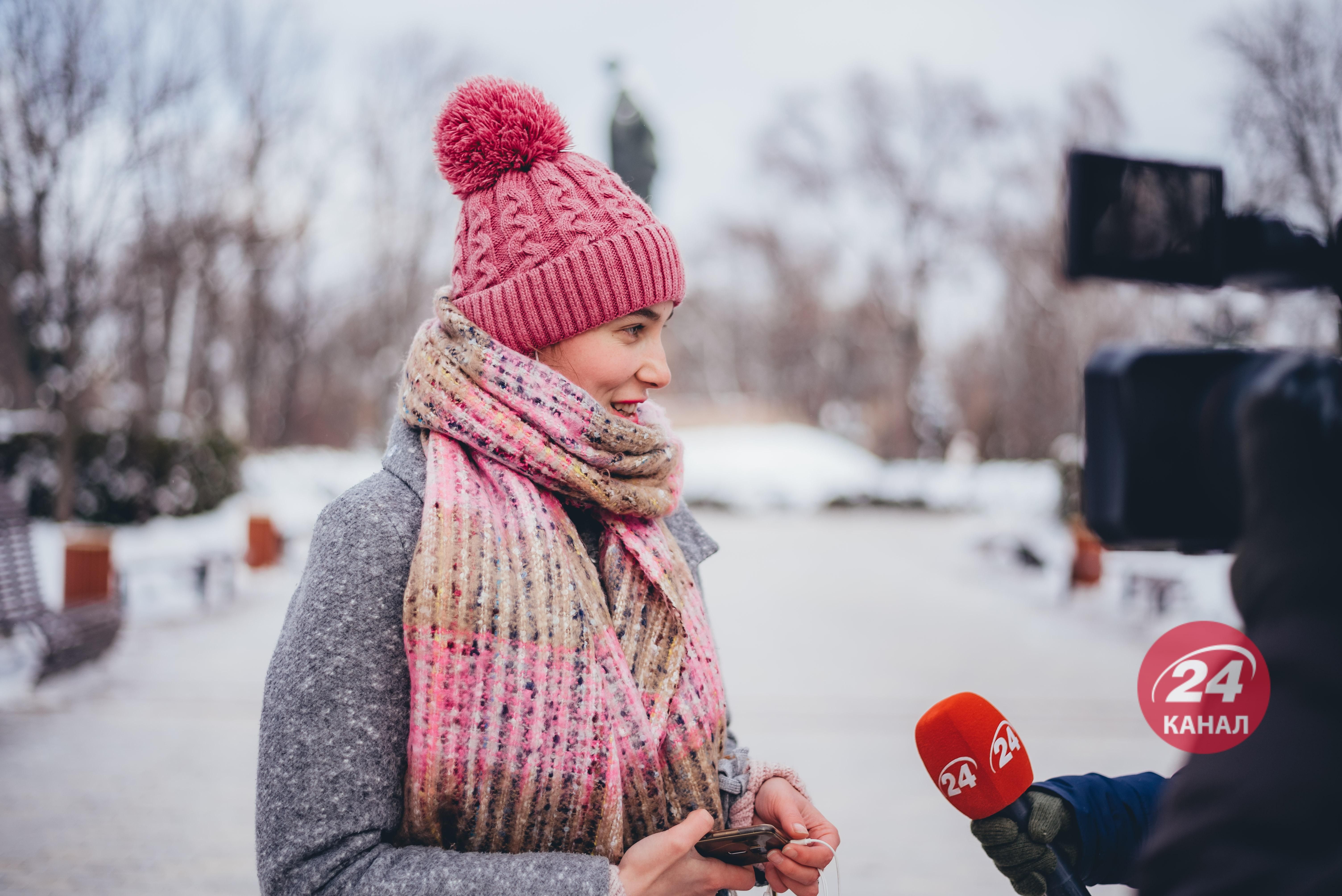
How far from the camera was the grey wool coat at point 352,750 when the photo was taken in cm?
125

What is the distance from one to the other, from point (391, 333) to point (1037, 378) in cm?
1921

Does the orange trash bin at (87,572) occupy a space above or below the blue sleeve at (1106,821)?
below

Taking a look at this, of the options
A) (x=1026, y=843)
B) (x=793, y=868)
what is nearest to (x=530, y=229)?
(x=793, y=868)

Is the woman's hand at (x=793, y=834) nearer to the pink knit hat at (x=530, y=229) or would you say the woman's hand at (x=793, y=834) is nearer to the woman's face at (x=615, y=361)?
the woman's face at (x=615, y=361)

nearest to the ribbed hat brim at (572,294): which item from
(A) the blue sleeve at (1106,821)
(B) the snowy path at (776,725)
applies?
(A) the blue sleeve at (1106,821)

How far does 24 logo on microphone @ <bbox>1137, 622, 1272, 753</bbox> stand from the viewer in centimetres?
86

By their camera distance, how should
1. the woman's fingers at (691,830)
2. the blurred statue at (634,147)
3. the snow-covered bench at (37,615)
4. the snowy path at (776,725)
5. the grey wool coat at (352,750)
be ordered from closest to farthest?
the grey wool coat at (352,750), the woman's fingers at (691,830), the snowy path at (776,725), the blurred statue at (634,147), the snow-covered bench at (37,615)

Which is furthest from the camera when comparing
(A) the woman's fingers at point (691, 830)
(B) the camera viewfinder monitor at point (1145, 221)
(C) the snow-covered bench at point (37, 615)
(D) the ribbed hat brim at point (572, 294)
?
(C) the snow-covered bench at point (37, 615)

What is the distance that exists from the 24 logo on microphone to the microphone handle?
0.21 metres

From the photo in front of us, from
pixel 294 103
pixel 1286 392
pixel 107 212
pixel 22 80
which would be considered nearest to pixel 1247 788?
pixel 1286 392

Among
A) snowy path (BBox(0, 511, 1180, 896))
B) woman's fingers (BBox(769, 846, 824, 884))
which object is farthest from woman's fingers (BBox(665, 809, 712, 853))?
snowy path (BBox(0, 511, 1180, 896))

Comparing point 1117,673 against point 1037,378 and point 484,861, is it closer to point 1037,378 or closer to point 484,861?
point 484,861

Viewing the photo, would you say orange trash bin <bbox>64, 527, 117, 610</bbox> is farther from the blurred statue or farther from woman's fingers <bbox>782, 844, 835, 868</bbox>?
woman's fingers <bbox>782, 844, 835, 868</bbox>

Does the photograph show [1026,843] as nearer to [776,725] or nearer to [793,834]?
[793,834]
